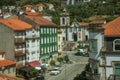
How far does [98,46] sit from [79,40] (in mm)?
86697

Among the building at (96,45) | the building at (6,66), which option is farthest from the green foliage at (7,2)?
the building at (96,45)

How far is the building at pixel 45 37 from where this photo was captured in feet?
257

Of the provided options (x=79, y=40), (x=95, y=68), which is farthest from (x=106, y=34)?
(x=79, y=40)

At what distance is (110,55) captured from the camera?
122 ft

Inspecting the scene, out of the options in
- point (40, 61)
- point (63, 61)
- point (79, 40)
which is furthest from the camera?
point (79, 40)

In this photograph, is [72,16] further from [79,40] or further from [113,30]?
[113,30]

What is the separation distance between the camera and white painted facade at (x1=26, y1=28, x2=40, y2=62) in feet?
234

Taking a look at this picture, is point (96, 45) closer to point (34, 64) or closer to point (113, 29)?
point (113, 29)

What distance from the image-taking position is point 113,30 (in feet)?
123

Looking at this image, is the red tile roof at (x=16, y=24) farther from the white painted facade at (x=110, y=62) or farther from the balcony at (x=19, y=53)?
the white painted facade at (x=110, y=62)

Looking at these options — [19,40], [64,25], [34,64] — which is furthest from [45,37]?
[64,25]

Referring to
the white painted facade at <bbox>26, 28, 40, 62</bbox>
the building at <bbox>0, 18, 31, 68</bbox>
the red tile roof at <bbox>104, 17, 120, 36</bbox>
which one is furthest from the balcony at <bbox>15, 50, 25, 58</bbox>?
the red tile roof at <bbox>104, 17, 120, 36</bbox>

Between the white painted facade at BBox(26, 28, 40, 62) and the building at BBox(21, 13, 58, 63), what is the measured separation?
177 cm

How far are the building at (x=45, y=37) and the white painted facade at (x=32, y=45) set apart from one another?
1.77 m
